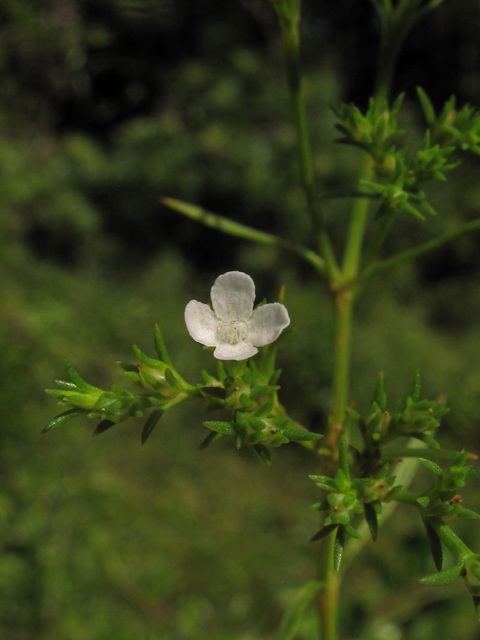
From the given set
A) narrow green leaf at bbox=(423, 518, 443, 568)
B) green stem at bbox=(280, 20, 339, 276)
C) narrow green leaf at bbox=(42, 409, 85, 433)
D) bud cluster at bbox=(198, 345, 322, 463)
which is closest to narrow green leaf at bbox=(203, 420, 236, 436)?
bud cluster at bbox=(198, 345, 322, 463)

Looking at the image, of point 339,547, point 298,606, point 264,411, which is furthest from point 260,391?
point 298,606

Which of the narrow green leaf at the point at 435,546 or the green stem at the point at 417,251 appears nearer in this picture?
the narrow green leaf at the point at 435,546

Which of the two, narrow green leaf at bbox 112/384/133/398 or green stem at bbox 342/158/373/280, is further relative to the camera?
green stem at bbox 342/158/373/280

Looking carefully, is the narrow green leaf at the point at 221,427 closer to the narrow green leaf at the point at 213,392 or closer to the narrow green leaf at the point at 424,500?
the narrow green leaf at the point at 213,392

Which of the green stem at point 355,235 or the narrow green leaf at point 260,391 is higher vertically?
the green stem at point 355,235

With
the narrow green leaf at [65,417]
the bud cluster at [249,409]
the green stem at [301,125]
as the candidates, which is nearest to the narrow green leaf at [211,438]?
the bud cluster at [249,409]

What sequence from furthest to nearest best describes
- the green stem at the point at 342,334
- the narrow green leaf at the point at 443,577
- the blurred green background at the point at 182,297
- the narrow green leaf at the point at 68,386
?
the blurred green background at the point at 182,297 → the green stem at the point at 342,334 → the narrow green leaf at the point at 68,386 → the narrow green leaf at the point at 443,577

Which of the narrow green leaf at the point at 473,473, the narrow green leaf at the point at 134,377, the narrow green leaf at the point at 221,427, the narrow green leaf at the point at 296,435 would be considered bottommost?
the narrow green leaf at the point at 473,473

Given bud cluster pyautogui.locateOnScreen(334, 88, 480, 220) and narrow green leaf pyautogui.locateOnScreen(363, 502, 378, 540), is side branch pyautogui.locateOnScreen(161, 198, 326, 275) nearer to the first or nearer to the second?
bud cluster pyautogui.locateOnScreen(334, 88, 480, 220)
